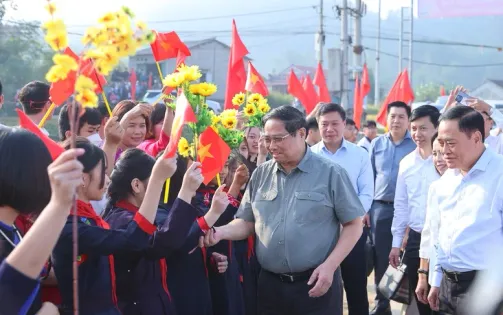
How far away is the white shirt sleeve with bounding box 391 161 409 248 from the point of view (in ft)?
20.0

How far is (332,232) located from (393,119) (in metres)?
2.94

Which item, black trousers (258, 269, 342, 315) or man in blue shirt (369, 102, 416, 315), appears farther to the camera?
man in blue shirt (369, 102, 416, 315)

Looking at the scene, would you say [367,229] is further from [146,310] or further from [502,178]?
[146,310]

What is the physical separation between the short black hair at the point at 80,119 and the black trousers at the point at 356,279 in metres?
2.23

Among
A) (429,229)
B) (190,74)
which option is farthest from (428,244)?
(190,74)

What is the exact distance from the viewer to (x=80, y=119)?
560cm

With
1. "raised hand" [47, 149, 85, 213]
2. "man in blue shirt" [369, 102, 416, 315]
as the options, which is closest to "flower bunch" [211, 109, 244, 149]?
"raised hand" [47, 149, 85, 213]

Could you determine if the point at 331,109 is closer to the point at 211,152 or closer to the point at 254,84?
the point at 254,84

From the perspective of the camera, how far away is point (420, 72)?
5694 inches

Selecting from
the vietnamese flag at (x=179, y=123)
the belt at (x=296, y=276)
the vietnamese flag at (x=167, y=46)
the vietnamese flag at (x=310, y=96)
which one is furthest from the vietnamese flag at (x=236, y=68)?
the vietnamese flag at (x=179, y=123)

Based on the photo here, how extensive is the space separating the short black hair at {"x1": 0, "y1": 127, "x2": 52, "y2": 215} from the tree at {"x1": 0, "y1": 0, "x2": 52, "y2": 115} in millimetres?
20256

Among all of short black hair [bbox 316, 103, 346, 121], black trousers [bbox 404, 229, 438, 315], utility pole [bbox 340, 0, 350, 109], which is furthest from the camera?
utility pole [bbox 340, 0, 350, 109]

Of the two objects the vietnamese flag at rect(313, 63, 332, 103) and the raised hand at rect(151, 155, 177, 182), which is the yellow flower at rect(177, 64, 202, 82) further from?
the vietnamese flag at rect(313, 63, 332, 103)

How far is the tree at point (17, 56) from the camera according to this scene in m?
22.9
